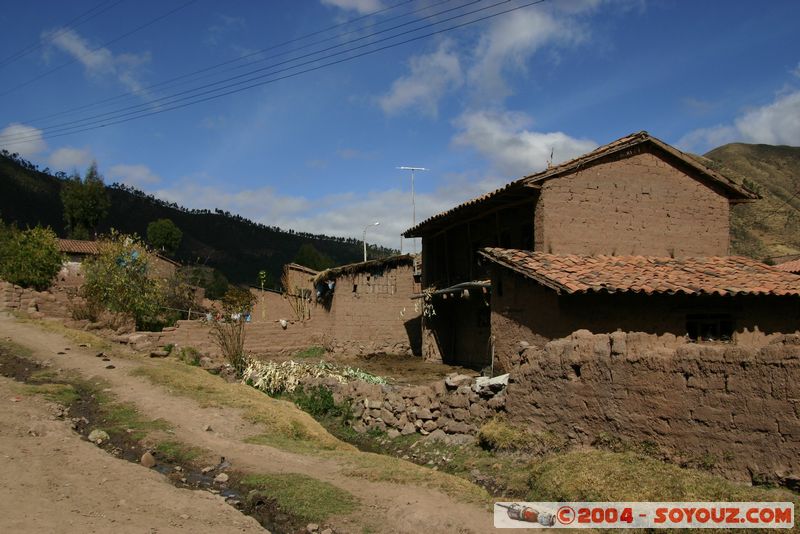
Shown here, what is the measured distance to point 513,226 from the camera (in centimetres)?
1811

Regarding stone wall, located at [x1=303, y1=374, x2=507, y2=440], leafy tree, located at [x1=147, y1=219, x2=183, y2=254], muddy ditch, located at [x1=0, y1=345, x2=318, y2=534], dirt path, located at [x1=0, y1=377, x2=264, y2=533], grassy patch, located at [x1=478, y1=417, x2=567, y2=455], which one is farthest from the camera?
leafy tree, located at [x1=147, y1=219, x2=183, y2=254]

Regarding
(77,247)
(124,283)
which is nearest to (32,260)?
(124,283)

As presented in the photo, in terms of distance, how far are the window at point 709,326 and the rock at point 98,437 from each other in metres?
11.5

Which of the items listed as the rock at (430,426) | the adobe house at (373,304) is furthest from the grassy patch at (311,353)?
the rock at (430,426)

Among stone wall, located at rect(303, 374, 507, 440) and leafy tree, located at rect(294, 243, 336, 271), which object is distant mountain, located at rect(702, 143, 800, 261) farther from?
stone wall, located at rect(303, 374, 507, 440)

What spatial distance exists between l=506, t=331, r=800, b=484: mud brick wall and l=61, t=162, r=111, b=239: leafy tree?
46.2m

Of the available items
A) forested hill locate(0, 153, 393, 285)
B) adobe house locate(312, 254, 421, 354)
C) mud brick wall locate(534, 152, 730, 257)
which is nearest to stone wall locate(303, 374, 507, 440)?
mud brick wall locate(534, 152, 730, 257)

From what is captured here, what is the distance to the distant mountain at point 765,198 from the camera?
42.0 metres

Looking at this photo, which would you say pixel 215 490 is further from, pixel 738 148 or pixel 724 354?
pixel 738 148

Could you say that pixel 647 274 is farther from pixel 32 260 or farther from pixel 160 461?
pixel 32 260

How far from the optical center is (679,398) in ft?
26.6

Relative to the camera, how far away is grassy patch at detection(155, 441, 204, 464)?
9219mm

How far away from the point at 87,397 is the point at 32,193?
50.9m

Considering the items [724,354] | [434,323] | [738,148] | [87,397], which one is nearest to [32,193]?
[434,323]
